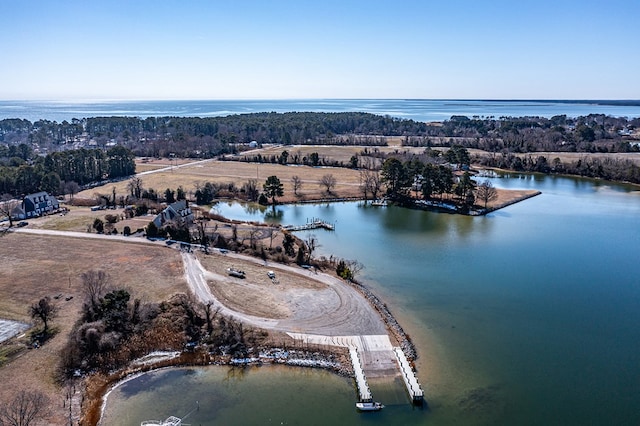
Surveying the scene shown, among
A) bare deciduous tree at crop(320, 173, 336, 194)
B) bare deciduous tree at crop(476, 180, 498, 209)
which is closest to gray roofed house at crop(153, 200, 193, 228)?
bare deciduous tree at crop(320, 173, 336, 194)

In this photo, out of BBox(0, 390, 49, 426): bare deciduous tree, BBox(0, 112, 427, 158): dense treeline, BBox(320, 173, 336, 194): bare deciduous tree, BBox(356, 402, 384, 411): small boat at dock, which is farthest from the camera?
BBox(0, 112, 427, 158): dense treeline

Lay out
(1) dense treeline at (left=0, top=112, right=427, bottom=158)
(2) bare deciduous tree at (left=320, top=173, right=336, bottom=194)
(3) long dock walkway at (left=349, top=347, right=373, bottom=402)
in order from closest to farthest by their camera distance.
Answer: (3) long dock walkway at (left=349, top=347, right=373, bottom=402), (2) bare deciduous tree at (left=320, top=173, right=336, bottom=194), (1) dense treeline at (left=0, top=112, right=427, bottom=158)

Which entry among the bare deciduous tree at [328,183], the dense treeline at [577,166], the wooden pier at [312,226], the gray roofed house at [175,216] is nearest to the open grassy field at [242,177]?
the bare deciduous tree at [328,183]

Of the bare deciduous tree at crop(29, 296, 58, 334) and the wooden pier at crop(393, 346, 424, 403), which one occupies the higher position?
the bare deciduous tree at crop(29, 296, 58, 334)

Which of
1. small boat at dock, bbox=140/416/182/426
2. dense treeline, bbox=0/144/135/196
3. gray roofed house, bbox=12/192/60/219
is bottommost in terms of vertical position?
small boat at dock, bbox=140/416/182/426

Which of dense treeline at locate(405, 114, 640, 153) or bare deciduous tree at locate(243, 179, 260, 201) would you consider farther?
dense treeline at locate(405, 114, 640, 153)

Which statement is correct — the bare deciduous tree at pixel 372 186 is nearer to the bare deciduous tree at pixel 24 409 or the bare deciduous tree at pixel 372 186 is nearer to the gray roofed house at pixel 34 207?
the gray roofed house at pixel 34 207

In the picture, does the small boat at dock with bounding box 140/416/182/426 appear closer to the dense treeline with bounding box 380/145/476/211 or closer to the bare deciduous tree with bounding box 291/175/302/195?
the dense treeline with bounding box 380/145/476/211

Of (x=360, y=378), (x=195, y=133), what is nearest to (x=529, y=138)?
(x=195, y=133)
